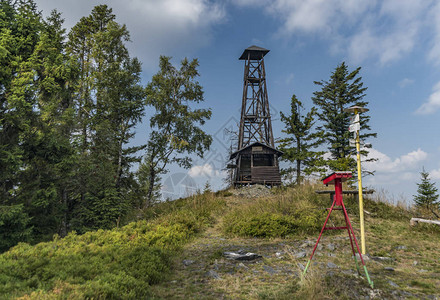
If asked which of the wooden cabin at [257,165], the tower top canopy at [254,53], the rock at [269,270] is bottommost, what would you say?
the rock at [269,270]

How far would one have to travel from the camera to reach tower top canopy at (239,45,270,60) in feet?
89.7

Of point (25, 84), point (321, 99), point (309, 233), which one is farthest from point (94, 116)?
point (321, 99)

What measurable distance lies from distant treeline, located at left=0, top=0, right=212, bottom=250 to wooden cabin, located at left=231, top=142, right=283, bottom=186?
16.3ft

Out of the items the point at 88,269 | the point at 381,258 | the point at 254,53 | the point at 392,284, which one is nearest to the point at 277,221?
the point at 381,258

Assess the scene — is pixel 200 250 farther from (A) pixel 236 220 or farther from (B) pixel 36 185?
(B) pixel 36 185

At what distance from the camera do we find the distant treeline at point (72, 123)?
10.9 meters

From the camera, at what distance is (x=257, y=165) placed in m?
26.2

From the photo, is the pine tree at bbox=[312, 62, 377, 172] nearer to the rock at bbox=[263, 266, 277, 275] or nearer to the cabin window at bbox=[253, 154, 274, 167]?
the cabin window at bbox=[253, 154, 274, 167]

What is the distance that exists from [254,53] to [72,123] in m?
20.8

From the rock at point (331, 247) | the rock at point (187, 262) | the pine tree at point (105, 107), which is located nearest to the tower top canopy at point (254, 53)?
the pine tree at point (105, 107)

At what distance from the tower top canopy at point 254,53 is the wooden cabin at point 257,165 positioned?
10.5m

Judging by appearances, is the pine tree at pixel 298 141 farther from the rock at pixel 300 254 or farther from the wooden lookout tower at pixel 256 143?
the rock at pixel 300 254

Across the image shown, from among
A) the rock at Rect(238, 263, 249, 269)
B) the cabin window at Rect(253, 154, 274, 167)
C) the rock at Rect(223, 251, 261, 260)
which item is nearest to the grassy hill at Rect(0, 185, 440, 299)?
the rock at Rect(238, 263, 249, 269)

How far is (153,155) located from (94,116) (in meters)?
5.40
